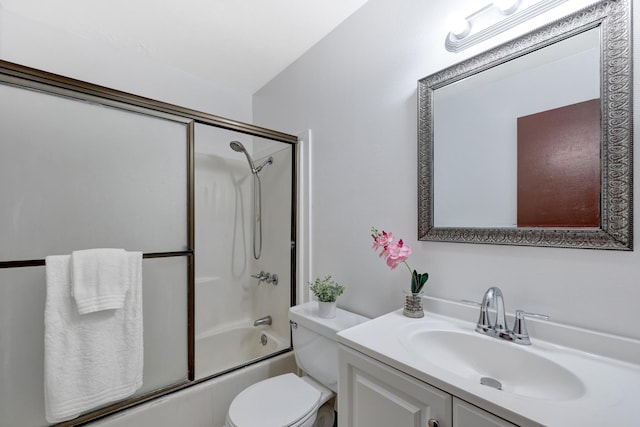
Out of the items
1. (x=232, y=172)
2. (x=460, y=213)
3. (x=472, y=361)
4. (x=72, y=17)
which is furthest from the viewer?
(x=232, y=172)

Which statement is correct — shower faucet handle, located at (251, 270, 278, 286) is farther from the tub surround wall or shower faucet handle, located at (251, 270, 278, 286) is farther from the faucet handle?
the faucet handle

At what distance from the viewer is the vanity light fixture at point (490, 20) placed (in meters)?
0.92

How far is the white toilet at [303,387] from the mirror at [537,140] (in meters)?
0.66

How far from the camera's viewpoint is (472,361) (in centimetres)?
92

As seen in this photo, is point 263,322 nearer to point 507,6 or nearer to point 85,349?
point 85,349

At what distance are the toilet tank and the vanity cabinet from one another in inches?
13.6

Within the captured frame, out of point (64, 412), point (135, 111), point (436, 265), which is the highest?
point (135, 111)

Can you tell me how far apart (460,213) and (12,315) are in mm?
1857

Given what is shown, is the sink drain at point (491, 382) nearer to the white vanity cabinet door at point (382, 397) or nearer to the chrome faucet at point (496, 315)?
the chrome faucet at point (496, 315)

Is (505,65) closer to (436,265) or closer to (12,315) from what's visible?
(436,265)

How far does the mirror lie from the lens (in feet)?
2.58

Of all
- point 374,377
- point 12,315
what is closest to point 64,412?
point 12,315

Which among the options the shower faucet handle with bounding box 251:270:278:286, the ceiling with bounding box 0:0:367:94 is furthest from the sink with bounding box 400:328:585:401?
the ceiling with bounding box 0:0:367:94

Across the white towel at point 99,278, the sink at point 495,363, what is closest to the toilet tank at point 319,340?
the sink at point 495,363
